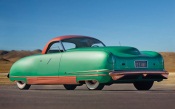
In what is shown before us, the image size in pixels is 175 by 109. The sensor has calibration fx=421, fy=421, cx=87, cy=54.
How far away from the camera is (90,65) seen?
1042cm

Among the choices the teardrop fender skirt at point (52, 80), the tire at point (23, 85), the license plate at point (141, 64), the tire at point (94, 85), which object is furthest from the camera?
the tire at point (23, 85)

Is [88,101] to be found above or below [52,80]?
above

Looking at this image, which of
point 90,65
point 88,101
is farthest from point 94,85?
point 88,101

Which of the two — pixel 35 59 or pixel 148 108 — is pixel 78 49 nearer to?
pixel 35 59

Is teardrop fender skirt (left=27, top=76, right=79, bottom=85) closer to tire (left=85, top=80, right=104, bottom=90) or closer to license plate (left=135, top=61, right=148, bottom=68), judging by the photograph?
tire (left=85, top=80, right=104, bottom=90)

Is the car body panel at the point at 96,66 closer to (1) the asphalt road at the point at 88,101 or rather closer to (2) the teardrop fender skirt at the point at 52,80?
(2) the teardrop fender skirt at the point at 52,80

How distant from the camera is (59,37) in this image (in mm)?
12203

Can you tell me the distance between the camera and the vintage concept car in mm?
10227

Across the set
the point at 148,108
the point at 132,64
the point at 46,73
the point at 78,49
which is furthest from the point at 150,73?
the point at 148,108

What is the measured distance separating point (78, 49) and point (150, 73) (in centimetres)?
204

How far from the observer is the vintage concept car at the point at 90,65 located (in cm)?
1023

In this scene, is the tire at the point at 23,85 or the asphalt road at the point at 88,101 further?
the tire at the point at 23,85

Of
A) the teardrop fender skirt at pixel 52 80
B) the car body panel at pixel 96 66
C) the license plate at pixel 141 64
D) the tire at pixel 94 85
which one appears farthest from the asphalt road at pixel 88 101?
the teardrop fender skirt at pixel 52 80

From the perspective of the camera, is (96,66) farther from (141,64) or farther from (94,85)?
(141,64)
